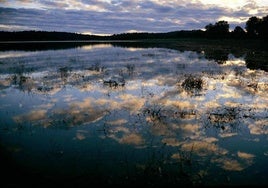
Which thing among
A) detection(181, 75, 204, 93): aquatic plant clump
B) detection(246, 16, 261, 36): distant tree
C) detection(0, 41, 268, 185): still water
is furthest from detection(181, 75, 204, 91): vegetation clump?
detection(246, 16, 261, 36): distant tree

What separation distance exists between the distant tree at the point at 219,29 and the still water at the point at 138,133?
451 feet

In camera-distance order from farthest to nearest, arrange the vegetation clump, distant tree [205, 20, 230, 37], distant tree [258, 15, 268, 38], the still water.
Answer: distant tree [205, 20, 230, 37] → distant tree [258, 15, 268, 38] → the vegetation clump → the still water

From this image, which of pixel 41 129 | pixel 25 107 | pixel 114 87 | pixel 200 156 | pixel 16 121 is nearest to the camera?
pixel 200 156

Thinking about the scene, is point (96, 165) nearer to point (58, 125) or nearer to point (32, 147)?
point (32, 147)

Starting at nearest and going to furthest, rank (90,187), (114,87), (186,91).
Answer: (90,187) < (186,91) < (114,87)

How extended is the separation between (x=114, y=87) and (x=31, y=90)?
5911mm

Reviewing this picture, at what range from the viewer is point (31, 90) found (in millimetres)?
22141

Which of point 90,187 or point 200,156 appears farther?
point 200,156

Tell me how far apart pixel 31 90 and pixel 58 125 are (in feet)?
30.9

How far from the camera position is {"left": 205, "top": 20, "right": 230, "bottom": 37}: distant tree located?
6014 inches

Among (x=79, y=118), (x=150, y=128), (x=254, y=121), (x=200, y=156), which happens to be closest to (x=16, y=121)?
(x=79, y=118)

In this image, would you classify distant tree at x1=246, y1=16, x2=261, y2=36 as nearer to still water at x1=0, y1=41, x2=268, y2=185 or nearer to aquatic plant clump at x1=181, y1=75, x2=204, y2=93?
aquatic plant clump at x1=181, y1=75, x2=204, y2=93

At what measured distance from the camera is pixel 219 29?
15400cm

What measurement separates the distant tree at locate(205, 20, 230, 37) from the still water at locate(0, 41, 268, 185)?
13743 cm
